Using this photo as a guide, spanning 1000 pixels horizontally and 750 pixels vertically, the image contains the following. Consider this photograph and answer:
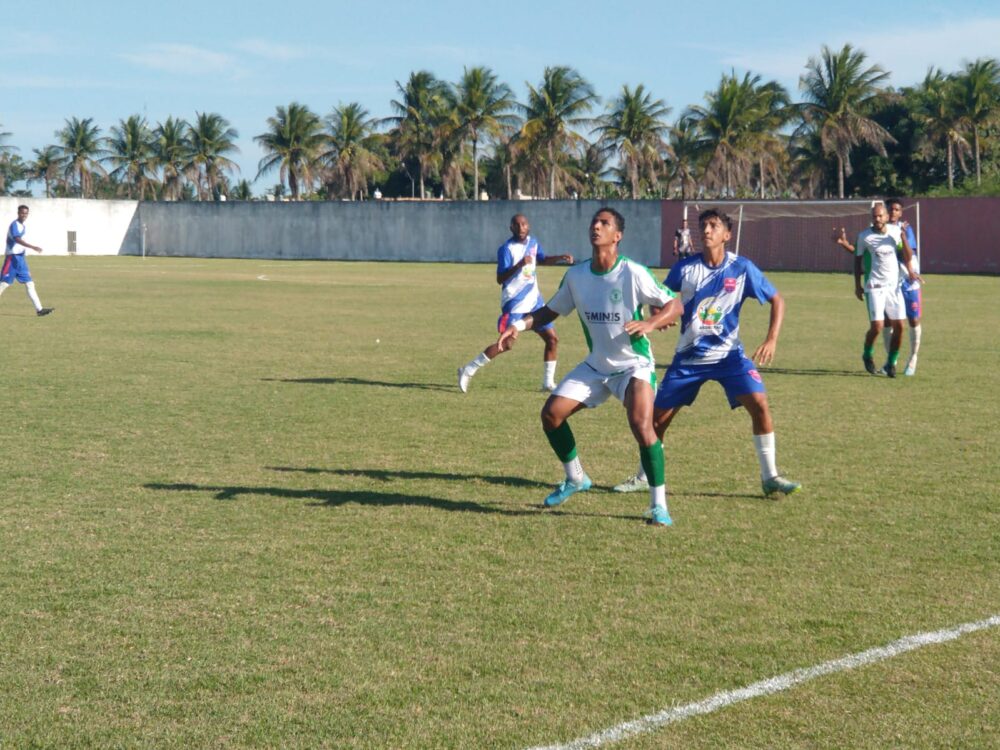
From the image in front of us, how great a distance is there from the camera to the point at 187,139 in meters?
98.6

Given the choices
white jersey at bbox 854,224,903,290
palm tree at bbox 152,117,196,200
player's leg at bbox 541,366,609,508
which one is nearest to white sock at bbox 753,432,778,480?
player's leg at bbox 541,366,609,508

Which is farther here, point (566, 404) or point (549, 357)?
point (549, 357)

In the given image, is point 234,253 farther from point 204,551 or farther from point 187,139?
point 204,551

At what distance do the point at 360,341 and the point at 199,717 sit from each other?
617 inches

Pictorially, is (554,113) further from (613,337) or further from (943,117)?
(613,337)

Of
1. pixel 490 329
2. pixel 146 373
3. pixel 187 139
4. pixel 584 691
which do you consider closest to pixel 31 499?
pixel 584 691

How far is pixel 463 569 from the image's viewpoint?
672 centimetres

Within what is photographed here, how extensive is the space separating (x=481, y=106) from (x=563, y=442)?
7910 centimetres

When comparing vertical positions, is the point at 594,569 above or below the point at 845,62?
below

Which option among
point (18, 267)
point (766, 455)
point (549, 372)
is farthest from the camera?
point (18, 267)

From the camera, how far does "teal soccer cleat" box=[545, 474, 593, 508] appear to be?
324 inches

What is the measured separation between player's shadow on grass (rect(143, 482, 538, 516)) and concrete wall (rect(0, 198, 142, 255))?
6638 centimetres

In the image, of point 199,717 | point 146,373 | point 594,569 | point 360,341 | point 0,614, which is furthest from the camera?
point 360,341

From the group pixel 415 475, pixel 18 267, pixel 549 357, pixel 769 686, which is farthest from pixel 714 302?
pixel 18 267
